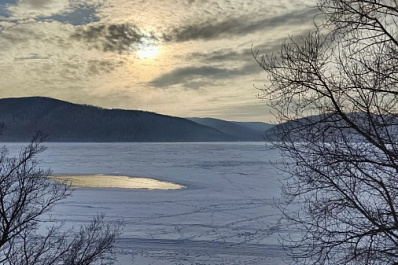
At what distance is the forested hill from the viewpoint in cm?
12300

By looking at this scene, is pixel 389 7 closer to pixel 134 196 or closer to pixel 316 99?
pixel 316 99

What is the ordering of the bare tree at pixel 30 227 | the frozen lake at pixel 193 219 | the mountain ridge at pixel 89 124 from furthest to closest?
1. the mountain ridge at pixel 89 124
2. the frozen lake at pixel 193 219
3. the bare tree at pixel 30 227

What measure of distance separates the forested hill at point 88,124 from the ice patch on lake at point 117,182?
3913 inches

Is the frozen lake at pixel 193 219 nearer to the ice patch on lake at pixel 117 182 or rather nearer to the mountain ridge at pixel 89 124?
the ice patch on lake at pixel 117 182

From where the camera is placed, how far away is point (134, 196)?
1639cm

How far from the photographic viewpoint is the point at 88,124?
133125mm

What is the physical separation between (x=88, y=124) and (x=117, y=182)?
119 meters

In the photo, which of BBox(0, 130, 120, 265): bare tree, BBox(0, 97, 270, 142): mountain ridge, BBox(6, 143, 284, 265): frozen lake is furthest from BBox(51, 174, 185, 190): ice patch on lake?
BBox(0, 97, 270, 142): mountain ridge

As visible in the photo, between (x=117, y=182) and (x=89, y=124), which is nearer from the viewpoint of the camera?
(x=117, y=182)

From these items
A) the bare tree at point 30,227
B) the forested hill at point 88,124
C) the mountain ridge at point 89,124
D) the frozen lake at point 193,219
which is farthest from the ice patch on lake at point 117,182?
the mountain ridge at point 89,124

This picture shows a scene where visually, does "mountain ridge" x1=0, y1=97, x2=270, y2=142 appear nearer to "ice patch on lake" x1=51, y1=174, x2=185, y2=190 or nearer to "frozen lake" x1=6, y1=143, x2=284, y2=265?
"ice patch on lake" x1=51, y1=174, x2=185, y2=190

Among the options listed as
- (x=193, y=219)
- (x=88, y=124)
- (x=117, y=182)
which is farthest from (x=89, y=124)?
(x=193, y=219)

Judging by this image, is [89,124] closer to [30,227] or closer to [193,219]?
[193,219]

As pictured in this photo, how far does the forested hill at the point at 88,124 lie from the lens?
123 meters
